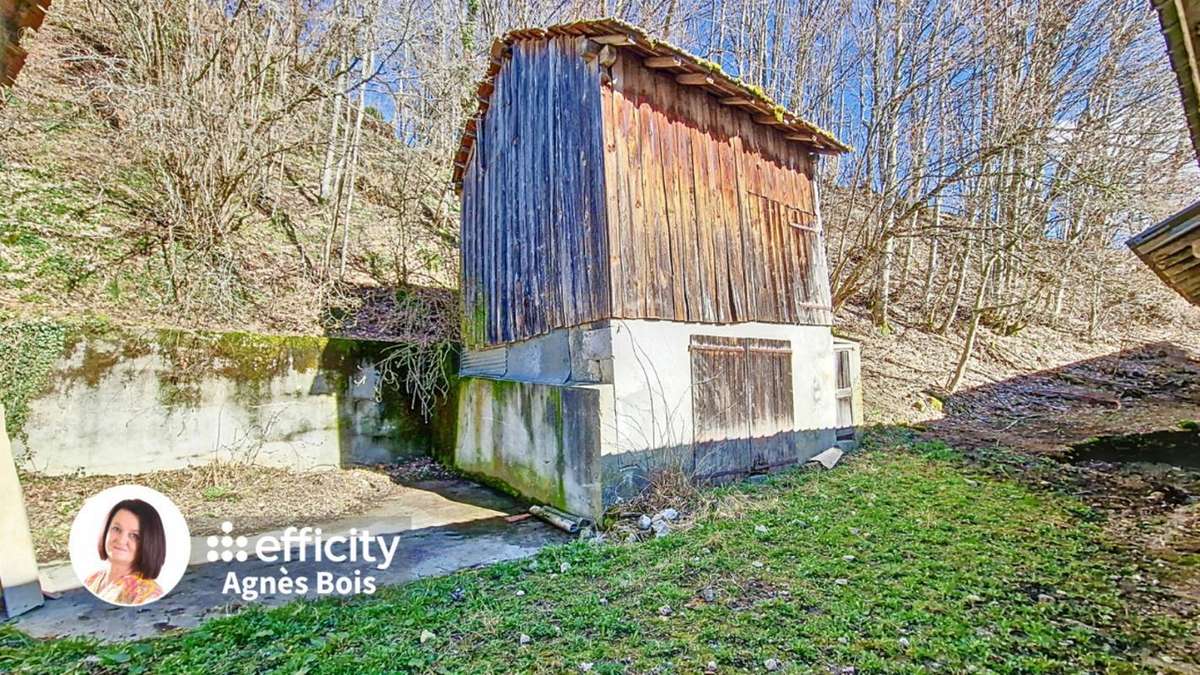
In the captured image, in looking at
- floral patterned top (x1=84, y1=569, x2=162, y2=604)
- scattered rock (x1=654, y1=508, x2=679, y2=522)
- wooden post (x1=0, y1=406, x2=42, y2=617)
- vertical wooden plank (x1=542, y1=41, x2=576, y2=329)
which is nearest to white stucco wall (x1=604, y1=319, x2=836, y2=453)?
scattered rock (x1=654, y1=508, x2=679, y2=522)

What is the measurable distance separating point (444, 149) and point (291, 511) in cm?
803

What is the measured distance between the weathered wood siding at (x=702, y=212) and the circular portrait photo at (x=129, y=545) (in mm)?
3914

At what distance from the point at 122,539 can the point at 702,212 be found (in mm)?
5973

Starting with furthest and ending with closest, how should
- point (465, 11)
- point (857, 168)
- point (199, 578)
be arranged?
point (465, 11) → point (857, 168) → point (199, 578)

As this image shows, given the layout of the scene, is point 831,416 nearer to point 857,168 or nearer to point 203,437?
point 857,168

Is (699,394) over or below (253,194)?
below

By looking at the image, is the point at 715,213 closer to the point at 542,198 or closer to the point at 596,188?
the point at 596,188

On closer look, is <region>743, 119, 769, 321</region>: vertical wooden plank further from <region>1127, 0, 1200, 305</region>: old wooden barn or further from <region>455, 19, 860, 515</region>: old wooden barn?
<region>1127, 0, 1200, 305</region>: old wooden barn

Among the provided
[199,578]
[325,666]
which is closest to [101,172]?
[199,578]

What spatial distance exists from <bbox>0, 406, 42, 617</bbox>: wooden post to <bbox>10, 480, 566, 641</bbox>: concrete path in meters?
0.12

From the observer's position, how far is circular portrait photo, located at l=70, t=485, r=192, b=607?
10.3 feet

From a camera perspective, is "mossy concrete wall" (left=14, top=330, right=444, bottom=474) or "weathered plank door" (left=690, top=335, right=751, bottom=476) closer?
"weathered plank door" (left=690, top=335, right=751, bottom=476)

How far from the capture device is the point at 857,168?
11102 mm

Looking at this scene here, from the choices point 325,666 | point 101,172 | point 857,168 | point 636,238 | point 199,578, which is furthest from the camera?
point 857,168
